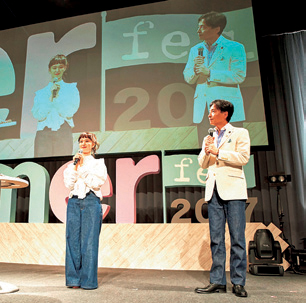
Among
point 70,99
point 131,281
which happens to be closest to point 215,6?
point 70,99

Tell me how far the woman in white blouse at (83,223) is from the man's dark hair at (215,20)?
2.70 meters

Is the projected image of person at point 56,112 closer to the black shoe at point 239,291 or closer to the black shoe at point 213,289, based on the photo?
Answer: the black shoe at point 213,289

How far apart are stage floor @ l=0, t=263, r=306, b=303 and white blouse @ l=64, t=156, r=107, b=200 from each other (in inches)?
26.5

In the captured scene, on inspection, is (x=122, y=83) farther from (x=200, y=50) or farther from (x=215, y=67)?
(x=215, y=67)

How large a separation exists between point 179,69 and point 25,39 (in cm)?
251

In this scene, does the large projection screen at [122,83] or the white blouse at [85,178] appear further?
the large projection screen at [122,83]

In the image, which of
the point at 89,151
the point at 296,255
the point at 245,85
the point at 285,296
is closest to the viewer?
the point at 285,296

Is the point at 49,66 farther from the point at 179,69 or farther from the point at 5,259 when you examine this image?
the point at 5,259

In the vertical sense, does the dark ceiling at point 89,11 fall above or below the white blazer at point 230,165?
above

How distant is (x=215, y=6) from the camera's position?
3.97 metres

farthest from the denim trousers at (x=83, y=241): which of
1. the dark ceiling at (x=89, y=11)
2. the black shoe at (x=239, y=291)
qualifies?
the dark ceiling at (x=89, y=11)

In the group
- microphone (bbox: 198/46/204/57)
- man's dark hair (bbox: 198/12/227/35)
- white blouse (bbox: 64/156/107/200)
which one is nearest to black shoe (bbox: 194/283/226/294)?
white blouse (bbox: 64/156/107/200)

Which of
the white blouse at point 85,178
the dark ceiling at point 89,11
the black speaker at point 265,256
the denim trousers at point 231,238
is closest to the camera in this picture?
the denim trousers at point 231,238

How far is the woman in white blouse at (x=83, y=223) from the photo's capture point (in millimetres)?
2057
